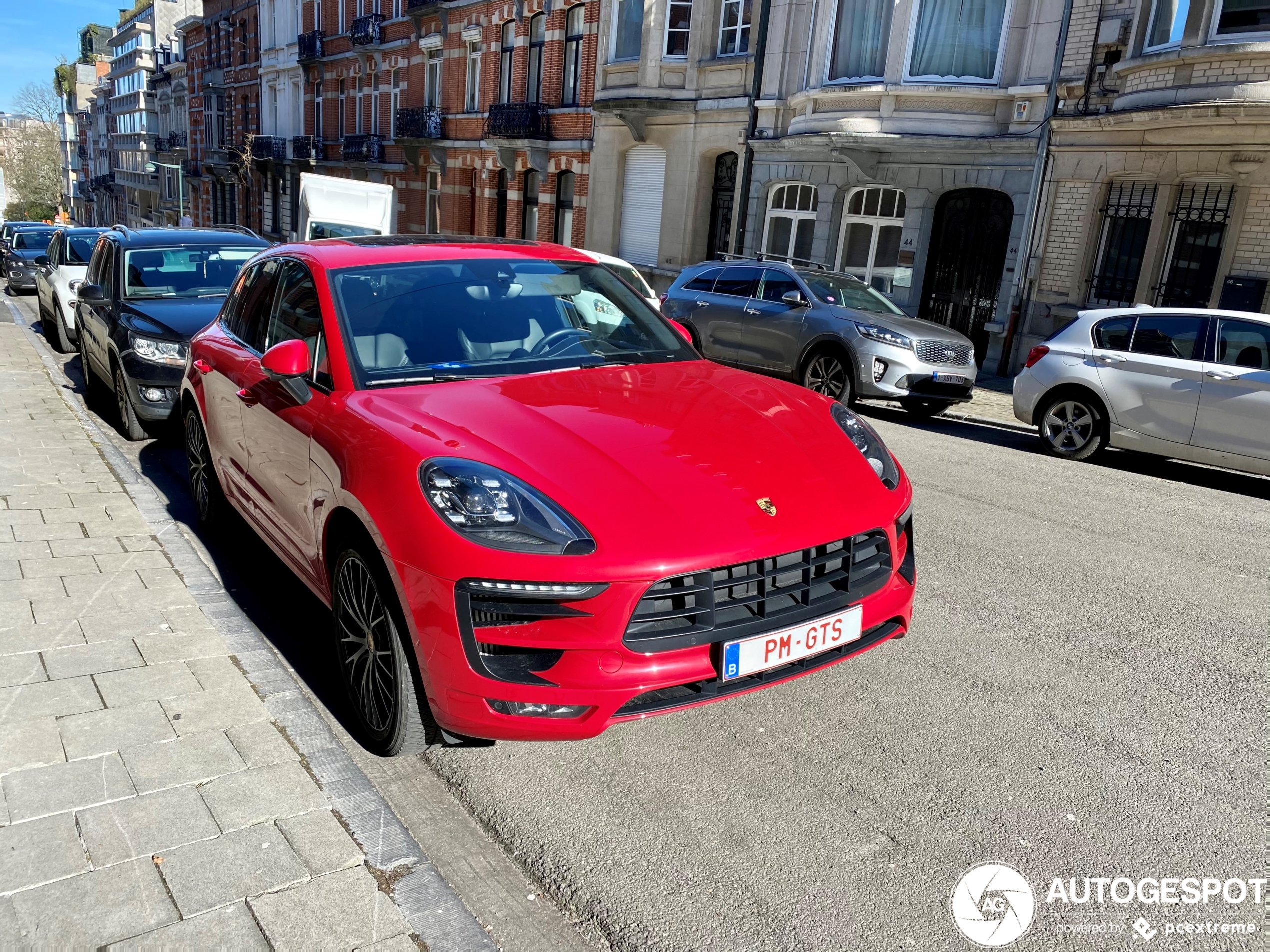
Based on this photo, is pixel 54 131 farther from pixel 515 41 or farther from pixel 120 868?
pixel 120 868

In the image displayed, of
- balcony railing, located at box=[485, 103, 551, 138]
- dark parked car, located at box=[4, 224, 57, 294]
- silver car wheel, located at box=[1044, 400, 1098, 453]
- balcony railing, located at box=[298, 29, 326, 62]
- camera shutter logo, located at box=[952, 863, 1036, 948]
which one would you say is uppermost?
balcony railing, located at box=[298, 29, 326, 62]

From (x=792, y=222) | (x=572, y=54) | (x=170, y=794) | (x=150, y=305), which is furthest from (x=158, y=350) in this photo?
(x=572, y=54)

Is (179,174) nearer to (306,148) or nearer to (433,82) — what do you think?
(306,148)

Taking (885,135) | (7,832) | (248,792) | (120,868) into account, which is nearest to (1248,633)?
(248,792)

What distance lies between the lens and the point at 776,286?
40.4 feet

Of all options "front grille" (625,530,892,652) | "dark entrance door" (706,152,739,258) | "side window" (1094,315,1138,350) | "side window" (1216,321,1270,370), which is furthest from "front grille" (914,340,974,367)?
"dark entrance door" (706,152,739,258)

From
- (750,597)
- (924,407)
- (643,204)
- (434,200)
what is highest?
(643,204)

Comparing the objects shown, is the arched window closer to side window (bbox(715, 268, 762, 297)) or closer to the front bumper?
side window (bbox(715, 268, 762, 297))

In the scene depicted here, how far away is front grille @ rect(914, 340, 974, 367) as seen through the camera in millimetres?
10906

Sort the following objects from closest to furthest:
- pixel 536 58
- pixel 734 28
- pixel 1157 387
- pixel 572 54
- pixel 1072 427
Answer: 1. pixel 1157 387
2. pixel 1072 427
3. pixel 734 28
4. pixel 572 54
5. pixel 536 58

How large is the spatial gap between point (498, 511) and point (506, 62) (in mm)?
30576

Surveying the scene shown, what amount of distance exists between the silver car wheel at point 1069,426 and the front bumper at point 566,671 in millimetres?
7566

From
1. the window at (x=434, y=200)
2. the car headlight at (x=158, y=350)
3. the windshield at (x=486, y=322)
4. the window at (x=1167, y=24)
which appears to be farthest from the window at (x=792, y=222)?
the window at (x=434, y=200)

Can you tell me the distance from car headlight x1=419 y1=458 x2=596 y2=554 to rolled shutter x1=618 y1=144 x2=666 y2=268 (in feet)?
71.9
